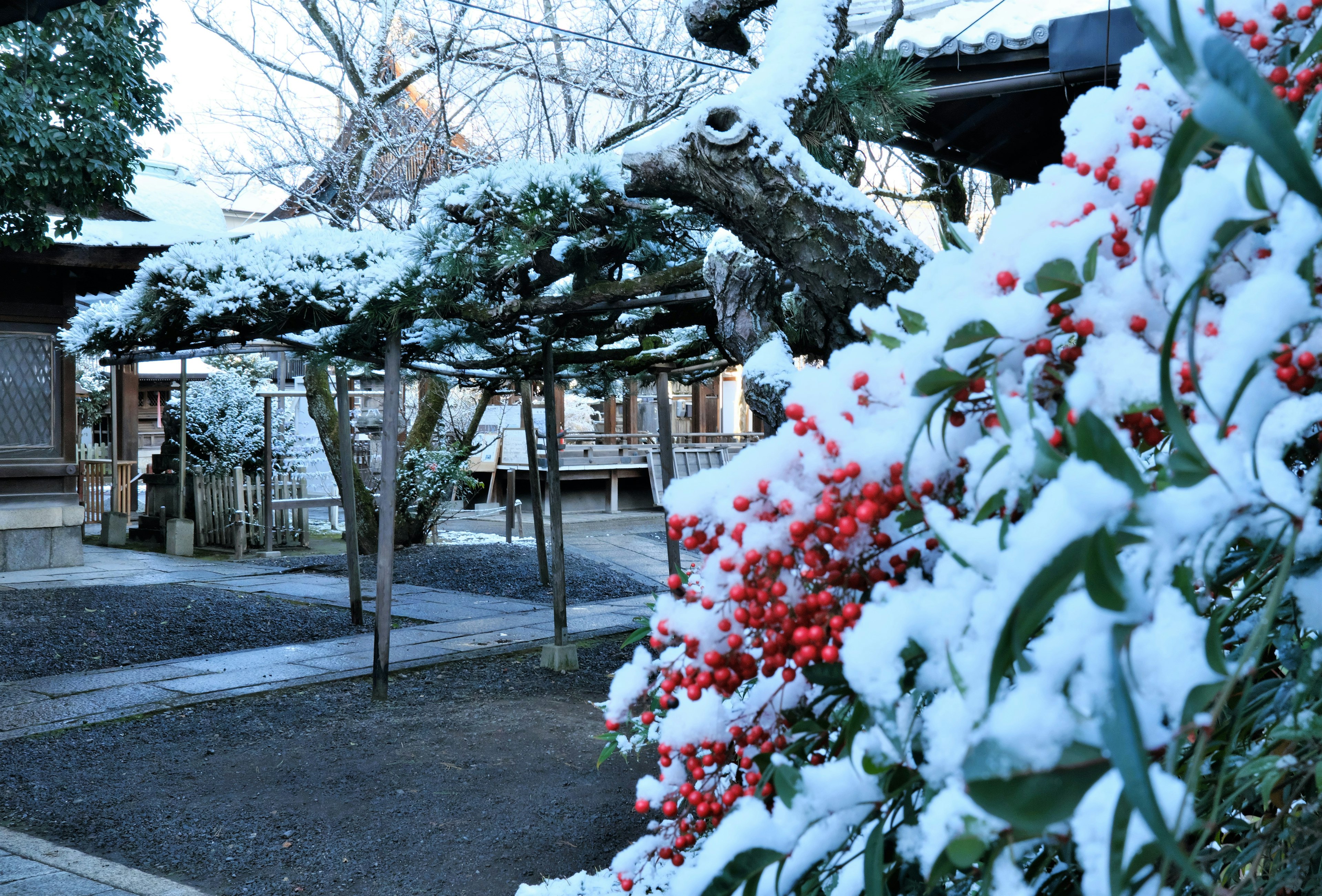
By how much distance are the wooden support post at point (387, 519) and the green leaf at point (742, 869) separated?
5.36m

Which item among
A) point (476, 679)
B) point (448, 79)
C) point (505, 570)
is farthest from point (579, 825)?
point (448, 79)

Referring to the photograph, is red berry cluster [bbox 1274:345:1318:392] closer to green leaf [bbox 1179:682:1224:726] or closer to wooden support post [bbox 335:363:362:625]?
green leaf [bbox 1179:682:1224:726]

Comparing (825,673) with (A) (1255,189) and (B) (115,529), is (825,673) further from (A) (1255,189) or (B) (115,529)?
(B) (115,529)

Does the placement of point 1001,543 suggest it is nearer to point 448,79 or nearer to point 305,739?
point 305,739

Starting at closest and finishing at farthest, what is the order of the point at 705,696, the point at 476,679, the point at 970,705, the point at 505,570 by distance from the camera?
the point at 970,705
the point at 705,696
the point at 476,679
the point at 505,570

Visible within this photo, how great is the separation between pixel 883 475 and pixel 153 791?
4683mm

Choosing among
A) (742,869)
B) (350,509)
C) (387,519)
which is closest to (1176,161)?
(742,869)

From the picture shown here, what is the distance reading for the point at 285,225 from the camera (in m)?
12.9

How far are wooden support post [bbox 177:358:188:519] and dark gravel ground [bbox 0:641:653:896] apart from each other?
7.25 metres

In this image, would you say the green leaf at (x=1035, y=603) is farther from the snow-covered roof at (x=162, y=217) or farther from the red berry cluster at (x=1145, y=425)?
the snow-covered roof at (x=162, y=217)

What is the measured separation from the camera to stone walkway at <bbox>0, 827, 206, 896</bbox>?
346 centimetres

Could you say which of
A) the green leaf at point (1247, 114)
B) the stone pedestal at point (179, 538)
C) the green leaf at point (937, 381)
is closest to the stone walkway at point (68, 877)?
the green leaf at point (937, 381)

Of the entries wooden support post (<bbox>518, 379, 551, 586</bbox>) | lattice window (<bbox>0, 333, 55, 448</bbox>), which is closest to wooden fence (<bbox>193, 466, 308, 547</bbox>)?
lattice window (<bbox>0, 333, 55, 448</bbox>)

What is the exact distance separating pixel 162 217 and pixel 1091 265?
12981mm
